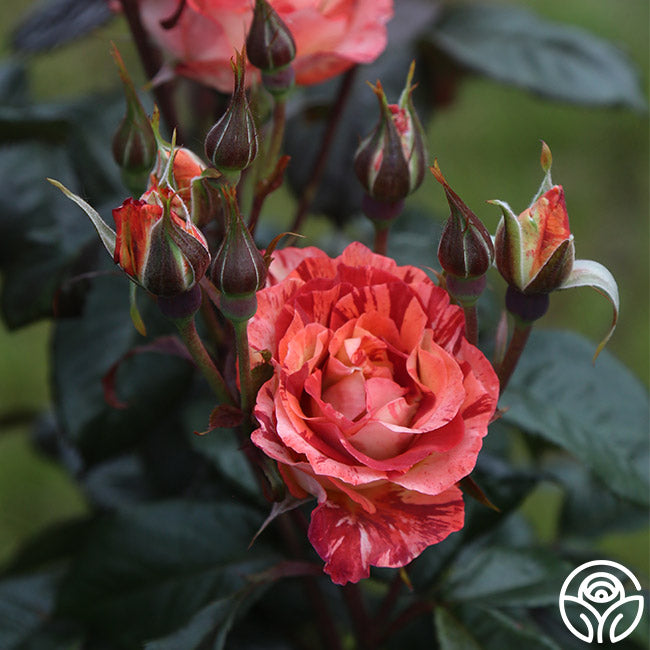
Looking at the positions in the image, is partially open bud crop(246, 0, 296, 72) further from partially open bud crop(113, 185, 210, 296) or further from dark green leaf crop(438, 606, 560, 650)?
dark green leaf crop(438, 606, 560, 650)

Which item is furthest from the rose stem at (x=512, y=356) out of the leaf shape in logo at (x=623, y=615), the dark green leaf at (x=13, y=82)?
the dark green leaf at (x=13, y=82)

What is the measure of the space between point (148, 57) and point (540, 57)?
1.46ft

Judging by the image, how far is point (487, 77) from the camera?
887 mm

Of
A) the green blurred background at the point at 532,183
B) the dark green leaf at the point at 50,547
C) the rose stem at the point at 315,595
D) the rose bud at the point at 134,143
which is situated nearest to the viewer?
the rose bud at the point at 134,143

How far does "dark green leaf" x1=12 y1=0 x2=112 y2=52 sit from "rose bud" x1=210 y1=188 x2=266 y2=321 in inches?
16.3

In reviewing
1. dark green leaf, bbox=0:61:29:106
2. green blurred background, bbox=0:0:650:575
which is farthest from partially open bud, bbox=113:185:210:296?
green blurred background, bbox=0:0:650:575

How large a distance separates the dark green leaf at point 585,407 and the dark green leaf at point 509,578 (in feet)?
0.24

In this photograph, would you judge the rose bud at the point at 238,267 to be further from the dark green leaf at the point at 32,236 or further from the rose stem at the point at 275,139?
the dark green leaf at the point at 32,236

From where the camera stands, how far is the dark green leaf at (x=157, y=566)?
0.62m

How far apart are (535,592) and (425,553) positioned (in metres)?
0.09

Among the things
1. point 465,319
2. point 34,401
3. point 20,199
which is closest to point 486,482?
point 465,319

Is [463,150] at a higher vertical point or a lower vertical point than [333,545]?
lower

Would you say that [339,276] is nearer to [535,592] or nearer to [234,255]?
[234,255]

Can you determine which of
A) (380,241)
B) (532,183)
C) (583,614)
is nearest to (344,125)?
(380,241)
